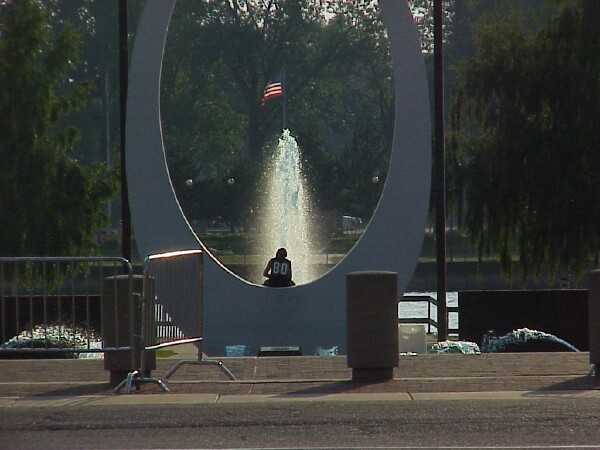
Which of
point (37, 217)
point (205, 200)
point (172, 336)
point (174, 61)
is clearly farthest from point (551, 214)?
point (174, 61)

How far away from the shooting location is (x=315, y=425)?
8.09 m

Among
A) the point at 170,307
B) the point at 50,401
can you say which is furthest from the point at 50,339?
the point at 50,401

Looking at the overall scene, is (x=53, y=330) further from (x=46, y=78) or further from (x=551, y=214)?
(x=46, y=78)

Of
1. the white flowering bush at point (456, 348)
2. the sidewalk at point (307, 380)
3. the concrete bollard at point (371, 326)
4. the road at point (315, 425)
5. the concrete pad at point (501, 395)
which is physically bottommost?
the white flowering bush at point (456, 348)

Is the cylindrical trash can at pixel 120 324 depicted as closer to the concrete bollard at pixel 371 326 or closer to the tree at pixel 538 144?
the concrete bollard at pixel 371 326

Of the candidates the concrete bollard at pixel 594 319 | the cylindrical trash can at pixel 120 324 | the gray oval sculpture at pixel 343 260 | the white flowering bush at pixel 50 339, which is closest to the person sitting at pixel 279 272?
the gray oval sculpture at pixel 343 260

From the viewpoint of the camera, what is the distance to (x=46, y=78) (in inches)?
1054

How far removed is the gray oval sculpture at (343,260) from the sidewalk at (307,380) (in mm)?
5189

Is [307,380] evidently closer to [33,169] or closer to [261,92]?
[33,169]

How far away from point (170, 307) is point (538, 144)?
12961 mm

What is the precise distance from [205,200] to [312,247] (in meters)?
5.57

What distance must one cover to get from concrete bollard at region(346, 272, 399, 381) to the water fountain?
23.1 meters

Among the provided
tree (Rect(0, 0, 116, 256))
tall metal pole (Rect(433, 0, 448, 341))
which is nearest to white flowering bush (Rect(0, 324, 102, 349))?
tall metal pole (Rect(433, 0, 448, 341))

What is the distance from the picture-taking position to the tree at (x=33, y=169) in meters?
26.1
